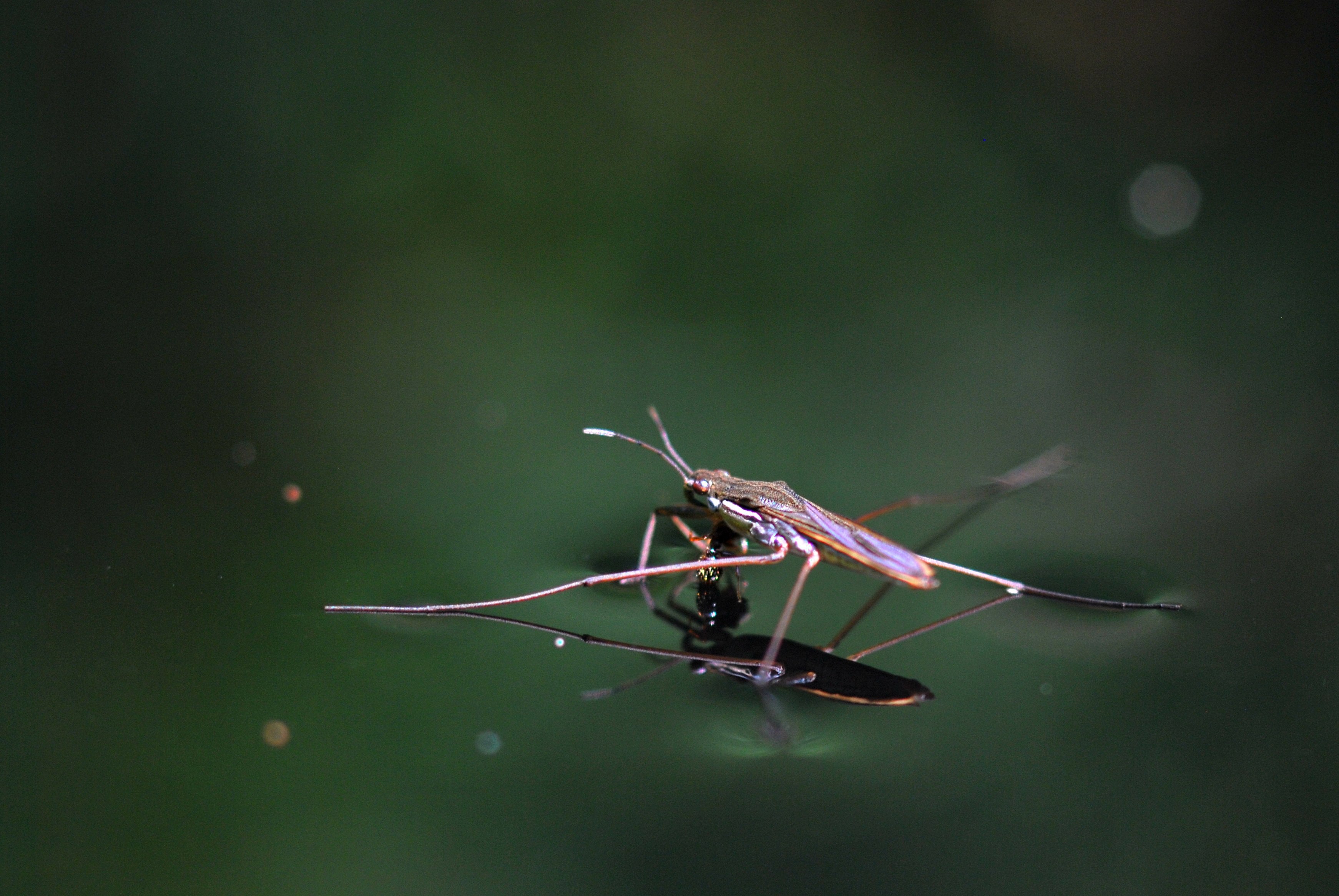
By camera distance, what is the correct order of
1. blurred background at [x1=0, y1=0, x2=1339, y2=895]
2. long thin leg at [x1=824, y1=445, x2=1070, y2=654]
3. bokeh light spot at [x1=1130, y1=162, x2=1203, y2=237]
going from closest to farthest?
1. blurred background at [x1=0, y1=0, x2=1339, y2=895]
2. long thin leg at [x1=824, y1=445, x2=1070, y2=654]
3. bokeh light spot at [x1=1130, y1=162, x2=1203, y2=237]

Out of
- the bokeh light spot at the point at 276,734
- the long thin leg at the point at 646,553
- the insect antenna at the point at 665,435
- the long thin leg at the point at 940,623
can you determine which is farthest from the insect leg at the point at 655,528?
the bokeh light spot at the point at 276,734

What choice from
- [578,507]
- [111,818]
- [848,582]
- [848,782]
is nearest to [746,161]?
[578,507]

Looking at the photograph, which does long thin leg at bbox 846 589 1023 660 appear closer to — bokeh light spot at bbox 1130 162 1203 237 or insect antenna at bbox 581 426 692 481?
insect antenna at bbox 581 426 692 481

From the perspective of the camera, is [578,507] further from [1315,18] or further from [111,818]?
[1315,18]

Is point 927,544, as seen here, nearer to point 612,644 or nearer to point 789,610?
point 789,610

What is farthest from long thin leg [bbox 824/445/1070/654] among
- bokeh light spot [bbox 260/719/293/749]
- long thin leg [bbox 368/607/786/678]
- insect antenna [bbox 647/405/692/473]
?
bokeh light spot [bbox 260/719/293/749]

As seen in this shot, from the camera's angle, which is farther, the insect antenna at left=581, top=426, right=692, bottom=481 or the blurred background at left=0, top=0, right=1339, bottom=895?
the insect antenna at left=581, top=426, right=692, bottom=481

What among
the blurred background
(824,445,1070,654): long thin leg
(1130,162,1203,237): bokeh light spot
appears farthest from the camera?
(1130,162,1203,237): bokeh light spot
